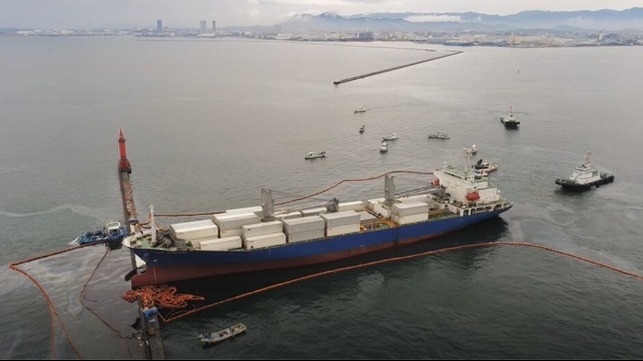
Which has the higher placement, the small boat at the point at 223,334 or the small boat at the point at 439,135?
the small boat at the point at 439,135

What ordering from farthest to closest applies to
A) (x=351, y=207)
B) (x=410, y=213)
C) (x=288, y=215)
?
(x=351, y=207)
(x=410, y=213)
(x=288, y=215)

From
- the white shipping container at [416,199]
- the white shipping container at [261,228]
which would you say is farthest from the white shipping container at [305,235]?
the white shipping container at [416,199]

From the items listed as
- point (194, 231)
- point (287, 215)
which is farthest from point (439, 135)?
point (194, 231)

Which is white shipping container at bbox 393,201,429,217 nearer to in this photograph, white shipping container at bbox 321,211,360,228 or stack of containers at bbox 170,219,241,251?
white shipping container at bbox 321,211,360,228

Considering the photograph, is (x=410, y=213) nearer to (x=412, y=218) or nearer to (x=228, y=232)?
(x=412, y=218)

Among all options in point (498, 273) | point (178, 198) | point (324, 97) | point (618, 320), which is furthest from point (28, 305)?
point (324, 97)

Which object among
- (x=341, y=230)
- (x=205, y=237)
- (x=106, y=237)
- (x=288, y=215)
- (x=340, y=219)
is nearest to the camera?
(x=205, y=237)

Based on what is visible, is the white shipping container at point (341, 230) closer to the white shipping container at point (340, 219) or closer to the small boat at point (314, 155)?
the white shipping container at point (340, 219)
